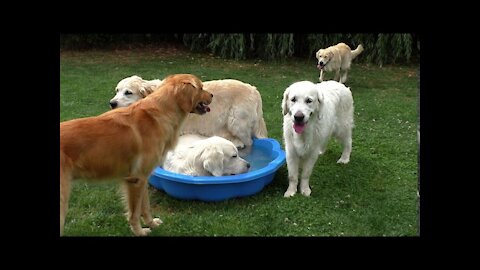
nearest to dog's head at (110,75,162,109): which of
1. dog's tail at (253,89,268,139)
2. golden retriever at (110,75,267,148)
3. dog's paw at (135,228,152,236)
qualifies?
golden retriever at (110,75,267,148)

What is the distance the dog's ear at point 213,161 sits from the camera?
5305 millimetres

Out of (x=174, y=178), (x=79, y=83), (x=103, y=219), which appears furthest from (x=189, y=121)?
(x=79, y=83)

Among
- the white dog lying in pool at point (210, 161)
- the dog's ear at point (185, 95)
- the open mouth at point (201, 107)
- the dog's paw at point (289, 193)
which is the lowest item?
the dog's paw at point (289, 193)

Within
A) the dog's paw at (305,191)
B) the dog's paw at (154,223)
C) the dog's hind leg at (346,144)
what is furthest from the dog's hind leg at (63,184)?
the dog's hind leg at (346,144)

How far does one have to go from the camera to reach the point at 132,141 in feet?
13.6

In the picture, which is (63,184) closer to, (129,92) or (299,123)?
(129,92)

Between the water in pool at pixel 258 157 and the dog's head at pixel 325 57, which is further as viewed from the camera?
the dog's head at pixel 325 57

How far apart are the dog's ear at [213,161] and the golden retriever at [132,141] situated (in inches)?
30.8

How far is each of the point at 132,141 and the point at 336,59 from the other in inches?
314

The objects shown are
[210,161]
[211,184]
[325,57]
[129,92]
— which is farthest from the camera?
[325,57]

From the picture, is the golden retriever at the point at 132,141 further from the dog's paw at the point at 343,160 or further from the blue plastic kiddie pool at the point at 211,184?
the dog's paw at the point at 343,160

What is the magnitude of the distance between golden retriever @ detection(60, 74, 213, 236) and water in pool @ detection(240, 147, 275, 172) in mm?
2054

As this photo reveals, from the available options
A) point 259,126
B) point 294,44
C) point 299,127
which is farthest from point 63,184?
point 294,44

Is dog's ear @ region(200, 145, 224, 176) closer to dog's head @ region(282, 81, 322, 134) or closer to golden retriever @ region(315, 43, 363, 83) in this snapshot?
dog's head @ region(282, 81, 322, 134)
